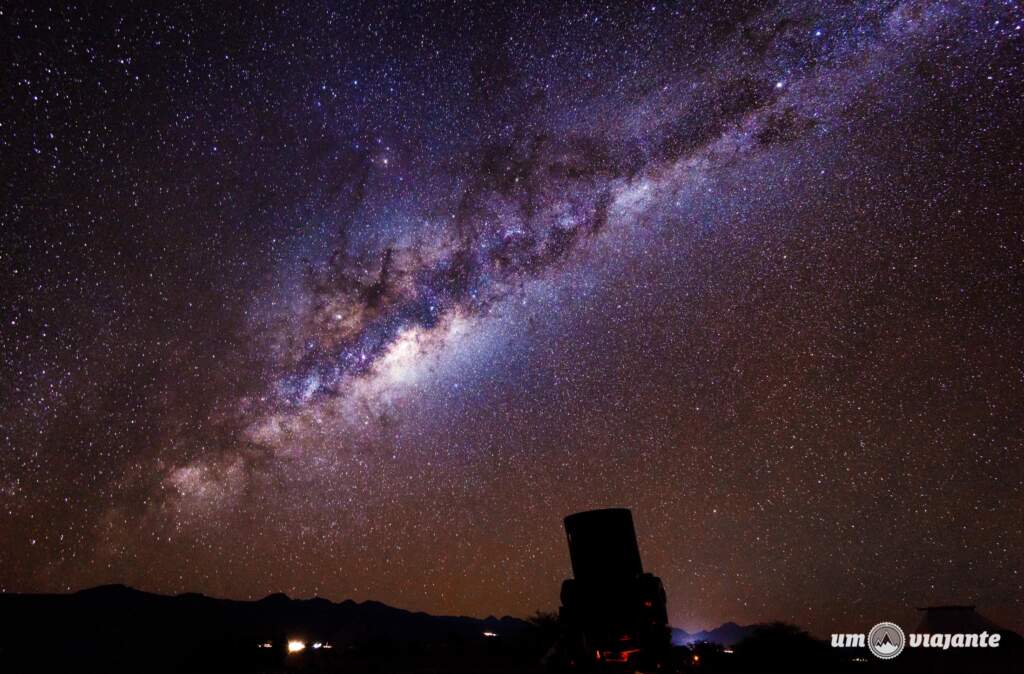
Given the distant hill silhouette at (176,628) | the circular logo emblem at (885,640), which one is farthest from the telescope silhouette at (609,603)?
the circular logo emblem at (885,640)

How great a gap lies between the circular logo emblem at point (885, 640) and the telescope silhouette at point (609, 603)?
18.4 metres

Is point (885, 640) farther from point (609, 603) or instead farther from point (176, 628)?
Answer: point (176, 628)

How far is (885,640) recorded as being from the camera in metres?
21.9

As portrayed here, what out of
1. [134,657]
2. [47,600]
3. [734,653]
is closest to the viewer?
[734,653]

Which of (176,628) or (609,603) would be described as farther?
(176,628)

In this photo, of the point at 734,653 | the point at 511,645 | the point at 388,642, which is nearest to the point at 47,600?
the point at 388,642

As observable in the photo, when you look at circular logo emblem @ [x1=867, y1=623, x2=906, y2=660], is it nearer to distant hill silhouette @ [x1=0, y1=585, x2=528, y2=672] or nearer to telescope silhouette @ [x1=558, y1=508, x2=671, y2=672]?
distant hill silhouette @ [x1=0, y1=585, x2=528, y2=672]

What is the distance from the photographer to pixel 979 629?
2486 centimetres

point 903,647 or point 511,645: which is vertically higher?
point 511,645

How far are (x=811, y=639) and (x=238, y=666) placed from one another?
21.8m

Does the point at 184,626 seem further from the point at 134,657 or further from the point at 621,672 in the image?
the point at 621,672

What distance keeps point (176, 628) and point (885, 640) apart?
48.0m

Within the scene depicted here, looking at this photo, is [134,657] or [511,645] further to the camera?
[134,657]

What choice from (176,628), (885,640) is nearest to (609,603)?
(885,640)
